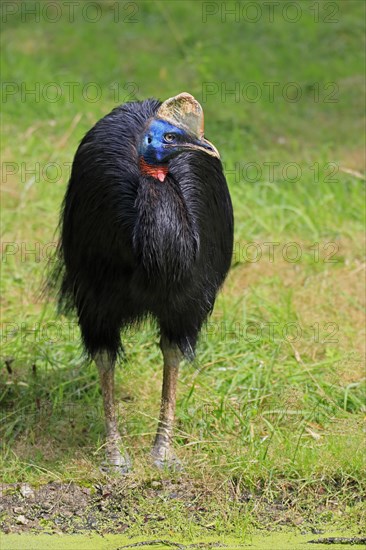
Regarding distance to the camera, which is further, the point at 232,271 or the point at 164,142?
the point at 232,271

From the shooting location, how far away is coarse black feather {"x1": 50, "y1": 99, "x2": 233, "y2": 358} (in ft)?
13.6

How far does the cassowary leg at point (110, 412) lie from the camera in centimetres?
471

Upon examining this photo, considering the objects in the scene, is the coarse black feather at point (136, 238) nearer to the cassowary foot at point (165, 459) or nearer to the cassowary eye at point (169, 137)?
the cassowary eye at point (169, 137)

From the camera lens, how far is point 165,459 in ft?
15.3

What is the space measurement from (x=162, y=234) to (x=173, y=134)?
394 millimetres

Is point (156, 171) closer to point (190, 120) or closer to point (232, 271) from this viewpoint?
point (190, 120)

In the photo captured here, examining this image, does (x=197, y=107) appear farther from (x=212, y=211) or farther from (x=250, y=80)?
(x=250, y=80)

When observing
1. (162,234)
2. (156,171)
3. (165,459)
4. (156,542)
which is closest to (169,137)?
(156,171)

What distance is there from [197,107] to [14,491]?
5.66 ft

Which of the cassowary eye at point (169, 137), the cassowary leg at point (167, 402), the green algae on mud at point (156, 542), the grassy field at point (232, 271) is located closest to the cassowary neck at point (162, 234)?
the cassowary eye at point (169, 137)

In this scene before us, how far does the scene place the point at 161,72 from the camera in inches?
356

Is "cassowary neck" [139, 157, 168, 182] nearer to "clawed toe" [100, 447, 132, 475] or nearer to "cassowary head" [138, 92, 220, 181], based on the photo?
"cassowary head" [138, 92, 220, 181]

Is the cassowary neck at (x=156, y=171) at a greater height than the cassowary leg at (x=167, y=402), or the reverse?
the cassowary neck at (x=156, y=171)

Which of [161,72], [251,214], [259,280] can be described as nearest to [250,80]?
[161,72]
